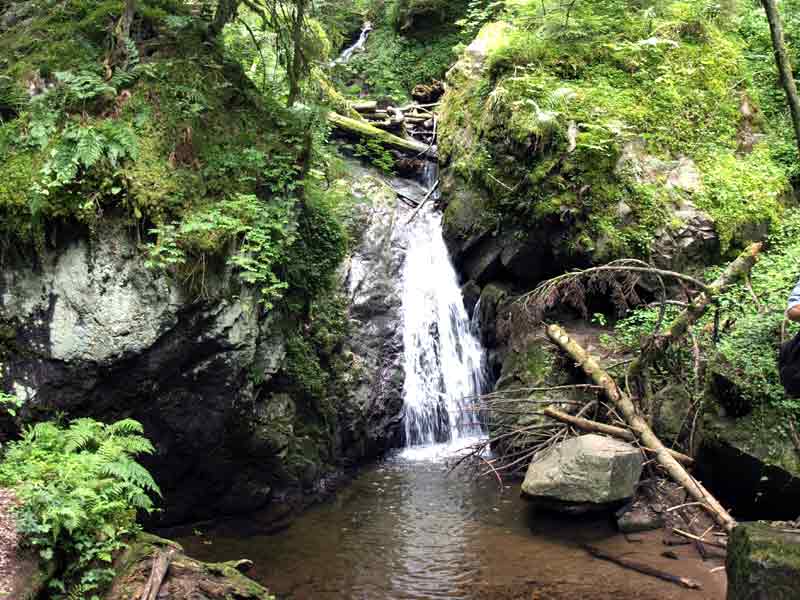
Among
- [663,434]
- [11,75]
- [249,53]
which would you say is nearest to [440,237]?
[249,53]

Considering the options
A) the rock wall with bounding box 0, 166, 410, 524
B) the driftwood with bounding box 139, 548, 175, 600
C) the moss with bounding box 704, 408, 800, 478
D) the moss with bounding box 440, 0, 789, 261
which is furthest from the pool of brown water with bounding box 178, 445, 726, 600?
the moss with bounding box 440, 0, 789, 261

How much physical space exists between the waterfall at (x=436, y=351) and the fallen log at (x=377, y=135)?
281cm

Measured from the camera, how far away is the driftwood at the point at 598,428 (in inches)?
280

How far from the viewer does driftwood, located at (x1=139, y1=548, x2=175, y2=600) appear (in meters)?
4.25

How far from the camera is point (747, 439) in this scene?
6.54 m

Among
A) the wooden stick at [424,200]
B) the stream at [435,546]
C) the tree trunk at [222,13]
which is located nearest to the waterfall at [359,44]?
the wooden stick at [424,200]

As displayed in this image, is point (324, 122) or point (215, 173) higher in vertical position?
point (324, 122)

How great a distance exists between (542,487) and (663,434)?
76.7 inches

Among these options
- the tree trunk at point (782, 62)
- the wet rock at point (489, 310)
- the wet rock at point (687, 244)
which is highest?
the tree trunk at point (782, 62)

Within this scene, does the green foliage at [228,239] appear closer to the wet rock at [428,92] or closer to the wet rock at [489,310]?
the wet rock at [489,310]

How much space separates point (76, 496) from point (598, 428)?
5.56 meters

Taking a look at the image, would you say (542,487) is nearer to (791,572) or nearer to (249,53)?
(791,572)

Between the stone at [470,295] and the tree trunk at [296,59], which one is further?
the stone at [470,295]

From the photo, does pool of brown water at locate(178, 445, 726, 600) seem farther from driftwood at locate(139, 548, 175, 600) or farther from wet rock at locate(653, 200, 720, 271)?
wet rock at locate(653, 200, 720, 271)
